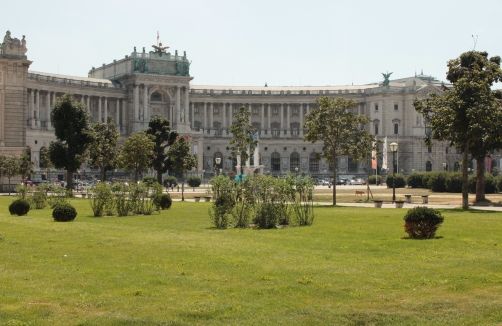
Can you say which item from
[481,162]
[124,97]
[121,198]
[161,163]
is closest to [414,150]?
[124,97]

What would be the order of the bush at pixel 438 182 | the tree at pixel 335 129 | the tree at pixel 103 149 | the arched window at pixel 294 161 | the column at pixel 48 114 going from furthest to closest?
the arched window at pixel 294 161, the column at pixel 48 114, the bush at pixel 438 182, the tree at pixel 103 149, the tree at pixel 335 129

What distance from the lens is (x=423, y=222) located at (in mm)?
26078

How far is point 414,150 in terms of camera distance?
152m

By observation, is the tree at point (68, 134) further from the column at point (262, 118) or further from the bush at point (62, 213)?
the column at point (262, 118)

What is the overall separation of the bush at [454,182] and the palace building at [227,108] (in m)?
58.0

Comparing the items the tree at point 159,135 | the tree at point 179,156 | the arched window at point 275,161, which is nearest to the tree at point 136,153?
the tree at point 179,156

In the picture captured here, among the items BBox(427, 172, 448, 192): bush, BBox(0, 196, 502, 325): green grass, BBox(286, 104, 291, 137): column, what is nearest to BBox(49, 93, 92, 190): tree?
BBox(427, 172, 448, 192): bush

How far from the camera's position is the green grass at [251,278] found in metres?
14.3

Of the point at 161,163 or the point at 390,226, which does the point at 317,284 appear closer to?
the point at 390,226

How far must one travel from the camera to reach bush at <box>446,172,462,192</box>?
256 ft

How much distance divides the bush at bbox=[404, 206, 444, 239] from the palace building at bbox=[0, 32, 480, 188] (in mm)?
108418

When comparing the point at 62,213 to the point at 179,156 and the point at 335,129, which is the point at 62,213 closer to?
the point at 335,129

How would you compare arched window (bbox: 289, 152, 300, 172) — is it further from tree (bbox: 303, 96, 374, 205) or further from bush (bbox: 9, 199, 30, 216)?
bush (bbox: 9, 199, 30, 216)

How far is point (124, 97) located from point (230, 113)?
952 inches
